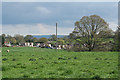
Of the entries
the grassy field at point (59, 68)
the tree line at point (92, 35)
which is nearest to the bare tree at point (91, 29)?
the tree line at point (92, 35)

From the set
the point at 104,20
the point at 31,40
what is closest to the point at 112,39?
the point at 104,20

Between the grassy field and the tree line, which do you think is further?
the tree line

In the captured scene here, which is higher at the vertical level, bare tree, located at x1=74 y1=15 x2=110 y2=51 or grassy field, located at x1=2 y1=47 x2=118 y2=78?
bare tree, located at x1=74 y1=15 x2=110 y2=51

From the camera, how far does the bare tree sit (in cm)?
3950

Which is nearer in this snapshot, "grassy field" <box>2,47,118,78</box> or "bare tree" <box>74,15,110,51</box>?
"grassy field" <box>2,47,118,78</box>

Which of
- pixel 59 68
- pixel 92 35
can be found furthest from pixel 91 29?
pixel 59 68

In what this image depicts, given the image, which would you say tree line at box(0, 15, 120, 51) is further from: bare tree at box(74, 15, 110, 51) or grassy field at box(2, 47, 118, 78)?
grassy field at box(2, 47, 118, 78)

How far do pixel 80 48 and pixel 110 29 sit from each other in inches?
330

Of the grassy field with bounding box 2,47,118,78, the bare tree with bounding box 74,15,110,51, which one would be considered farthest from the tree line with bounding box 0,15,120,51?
the grassy field with bounding box 2,47,118,78

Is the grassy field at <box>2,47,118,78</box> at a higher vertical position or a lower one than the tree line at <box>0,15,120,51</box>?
lower

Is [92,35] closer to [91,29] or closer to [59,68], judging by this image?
[91,29]

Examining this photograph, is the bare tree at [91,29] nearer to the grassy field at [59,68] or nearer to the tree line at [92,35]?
the tree line at [92,35]

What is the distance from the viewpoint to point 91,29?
40.5m

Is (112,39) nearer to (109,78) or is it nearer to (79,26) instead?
(79,26)
